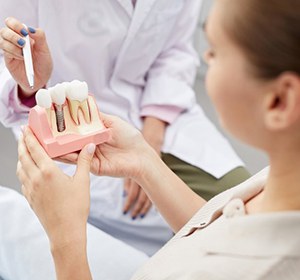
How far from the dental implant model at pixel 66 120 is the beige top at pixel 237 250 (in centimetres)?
21

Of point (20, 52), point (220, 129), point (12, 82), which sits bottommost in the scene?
point (220, 129)

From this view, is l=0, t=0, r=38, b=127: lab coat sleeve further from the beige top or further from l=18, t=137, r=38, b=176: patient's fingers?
the beige top

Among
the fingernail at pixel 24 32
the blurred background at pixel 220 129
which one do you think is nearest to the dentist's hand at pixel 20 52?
the fingernail at pixel 24 32

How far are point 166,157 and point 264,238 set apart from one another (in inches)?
25.6

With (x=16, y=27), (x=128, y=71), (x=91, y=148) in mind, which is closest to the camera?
(x=91, y=148)

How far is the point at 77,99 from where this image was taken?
2.63 feet

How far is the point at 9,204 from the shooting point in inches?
41.0

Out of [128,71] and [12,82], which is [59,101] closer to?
[12,82]

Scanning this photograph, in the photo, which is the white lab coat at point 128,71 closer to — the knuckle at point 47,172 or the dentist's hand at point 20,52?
the dentist's hand at point 20,52

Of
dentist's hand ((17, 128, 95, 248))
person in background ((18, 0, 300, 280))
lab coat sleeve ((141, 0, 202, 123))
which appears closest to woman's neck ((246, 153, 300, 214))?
person in background ((18, 0, 300, 280))

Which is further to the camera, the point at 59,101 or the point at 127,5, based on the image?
the point at 127,5

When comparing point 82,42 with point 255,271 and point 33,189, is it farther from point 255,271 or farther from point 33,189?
point 255,271

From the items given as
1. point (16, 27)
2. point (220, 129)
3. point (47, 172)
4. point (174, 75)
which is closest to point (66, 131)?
point (47, 172)

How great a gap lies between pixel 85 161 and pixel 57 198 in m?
0.08
